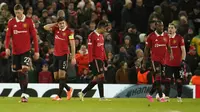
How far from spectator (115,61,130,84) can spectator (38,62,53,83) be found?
2389mm

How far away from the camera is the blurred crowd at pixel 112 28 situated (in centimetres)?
2466

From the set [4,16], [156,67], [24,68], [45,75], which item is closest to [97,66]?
[156,67]

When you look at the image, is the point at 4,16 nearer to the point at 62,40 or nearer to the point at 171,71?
the point at 62,40

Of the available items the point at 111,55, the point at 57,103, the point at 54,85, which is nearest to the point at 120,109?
the point at 57,103

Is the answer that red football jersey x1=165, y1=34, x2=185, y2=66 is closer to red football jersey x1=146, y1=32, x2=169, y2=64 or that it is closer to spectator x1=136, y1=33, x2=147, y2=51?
red football jersey x1=146, y1=32, x2=169, y2=64

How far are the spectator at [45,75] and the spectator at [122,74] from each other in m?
2.39

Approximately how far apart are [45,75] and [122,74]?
2.73 metres

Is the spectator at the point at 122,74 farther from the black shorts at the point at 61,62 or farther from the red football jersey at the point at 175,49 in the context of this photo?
the black shorts at the point at 61,62

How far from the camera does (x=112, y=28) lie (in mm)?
28000

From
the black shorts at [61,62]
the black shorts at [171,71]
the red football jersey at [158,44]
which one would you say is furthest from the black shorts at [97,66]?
the black shorts at [171,71]

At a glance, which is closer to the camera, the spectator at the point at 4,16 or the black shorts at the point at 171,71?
the black shorts at the point at 171,71

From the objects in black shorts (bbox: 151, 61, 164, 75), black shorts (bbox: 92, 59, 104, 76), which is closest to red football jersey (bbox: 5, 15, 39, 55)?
black shorts (bbox: 92, 59, 104, 76)

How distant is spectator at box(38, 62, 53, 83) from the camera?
2428 centimetres

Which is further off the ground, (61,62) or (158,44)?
(158,44)
